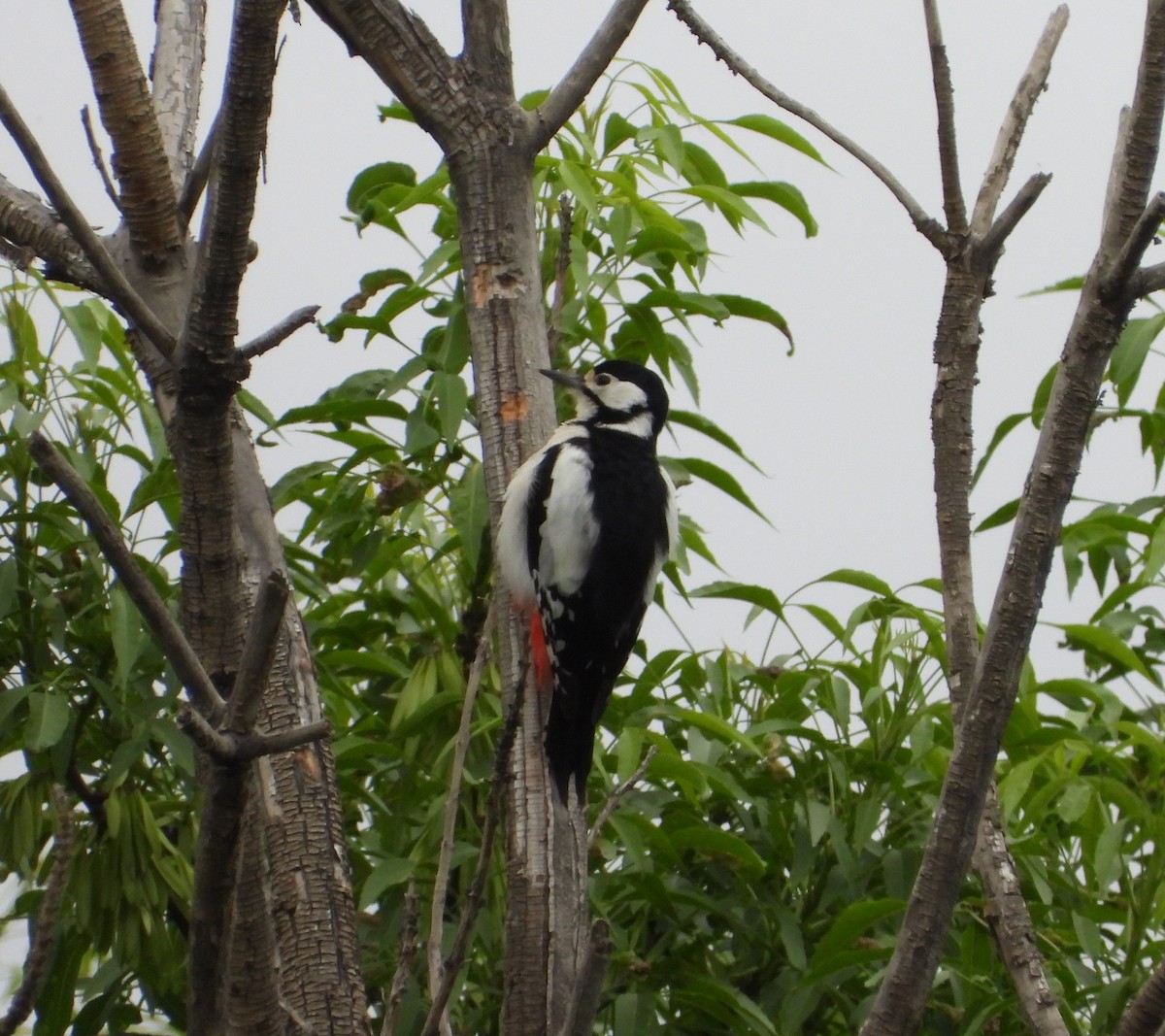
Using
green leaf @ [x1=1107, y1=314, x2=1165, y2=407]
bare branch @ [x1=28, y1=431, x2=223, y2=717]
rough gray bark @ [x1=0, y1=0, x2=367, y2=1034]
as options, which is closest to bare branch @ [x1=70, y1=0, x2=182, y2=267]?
rough gray bark @ [x1=0, y1=0, x2=367, y2=1034]

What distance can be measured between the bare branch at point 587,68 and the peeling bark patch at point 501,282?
176 mm

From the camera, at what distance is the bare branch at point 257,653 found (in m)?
0.95

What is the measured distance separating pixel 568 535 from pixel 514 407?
0.73 metres

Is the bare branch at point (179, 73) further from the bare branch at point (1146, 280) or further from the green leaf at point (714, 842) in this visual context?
the bare branch at point (1146, 280)

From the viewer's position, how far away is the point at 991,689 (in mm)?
1378

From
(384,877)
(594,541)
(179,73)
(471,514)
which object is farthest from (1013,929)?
(179,73)

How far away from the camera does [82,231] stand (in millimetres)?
1233

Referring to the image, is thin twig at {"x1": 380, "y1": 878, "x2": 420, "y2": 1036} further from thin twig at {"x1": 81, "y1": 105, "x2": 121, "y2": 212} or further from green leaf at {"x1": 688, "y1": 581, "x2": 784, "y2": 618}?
green leaf at {"x1": 688, "y1": 581, "x2": 784, "y2": 618}

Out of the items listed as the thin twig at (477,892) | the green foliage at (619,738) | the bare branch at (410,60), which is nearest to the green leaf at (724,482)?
the green foliage at (619,738)

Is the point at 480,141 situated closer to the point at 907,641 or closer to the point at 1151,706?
the point at 907,641

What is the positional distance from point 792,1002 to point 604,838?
36 centimetres

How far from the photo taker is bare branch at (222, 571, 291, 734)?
3.12ft

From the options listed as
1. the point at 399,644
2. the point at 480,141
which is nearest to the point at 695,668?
the point at 399,644

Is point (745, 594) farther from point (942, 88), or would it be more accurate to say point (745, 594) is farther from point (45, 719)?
point (45, 719)
